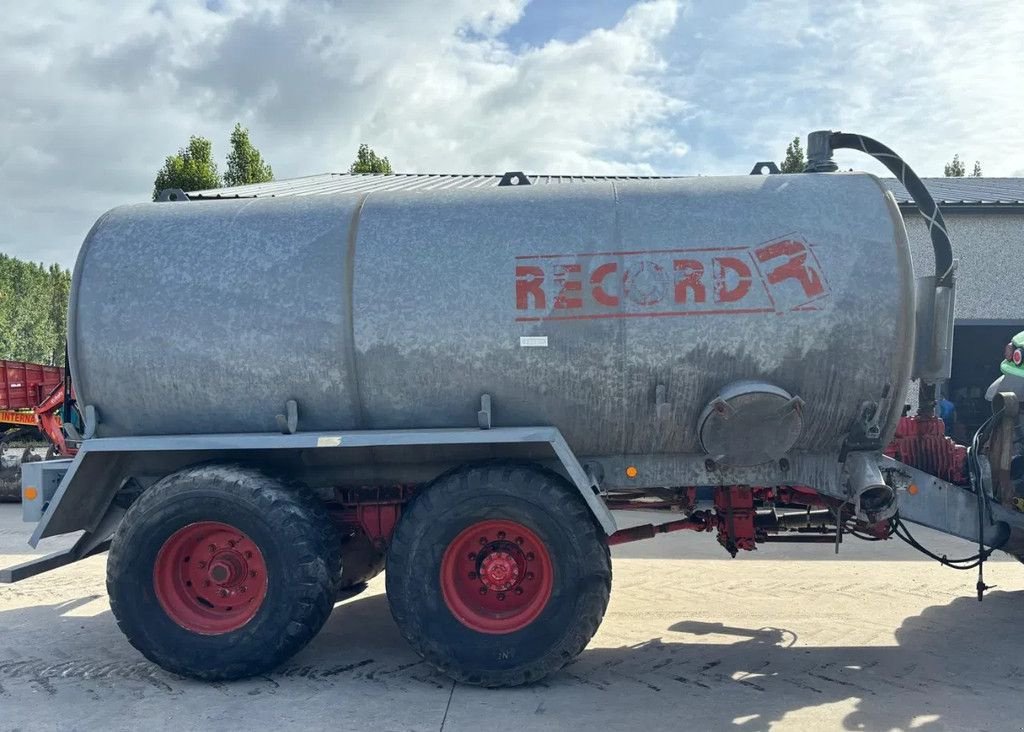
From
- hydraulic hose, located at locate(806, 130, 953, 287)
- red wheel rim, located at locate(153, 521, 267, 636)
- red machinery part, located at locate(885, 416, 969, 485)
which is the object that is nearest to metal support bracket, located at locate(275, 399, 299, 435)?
red wheel rim, located at locate(153, 521, 267, 636)

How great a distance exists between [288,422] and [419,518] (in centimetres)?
100

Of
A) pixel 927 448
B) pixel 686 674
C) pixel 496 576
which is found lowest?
pixel 686 674

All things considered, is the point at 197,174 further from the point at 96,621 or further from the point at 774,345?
the point at 774,345

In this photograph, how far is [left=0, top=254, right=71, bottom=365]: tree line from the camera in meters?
39.5

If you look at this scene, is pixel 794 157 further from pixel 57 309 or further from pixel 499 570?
pixel 57 309

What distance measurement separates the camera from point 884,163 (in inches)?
215

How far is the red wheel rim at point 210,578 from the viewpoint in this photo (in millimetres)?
4859

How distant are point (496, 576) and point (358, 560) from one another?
4.90 ft

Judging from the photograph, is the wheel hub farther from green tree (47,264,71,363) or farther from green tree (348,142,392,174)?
green tree (47,264,71,363)

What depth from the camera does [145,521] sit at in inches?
187

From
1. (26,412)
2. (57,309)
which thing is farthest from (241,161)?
(57,309)

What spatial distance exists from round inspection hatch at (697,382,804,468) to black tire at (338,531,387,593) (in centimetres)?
235

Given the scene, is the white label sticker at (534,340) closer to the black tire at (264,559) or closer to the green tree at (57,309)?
the black tire at (264,559)

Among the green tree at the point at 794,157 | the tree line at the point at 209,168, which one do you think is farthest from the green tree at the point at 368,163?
the green tree at the point at 794,157
